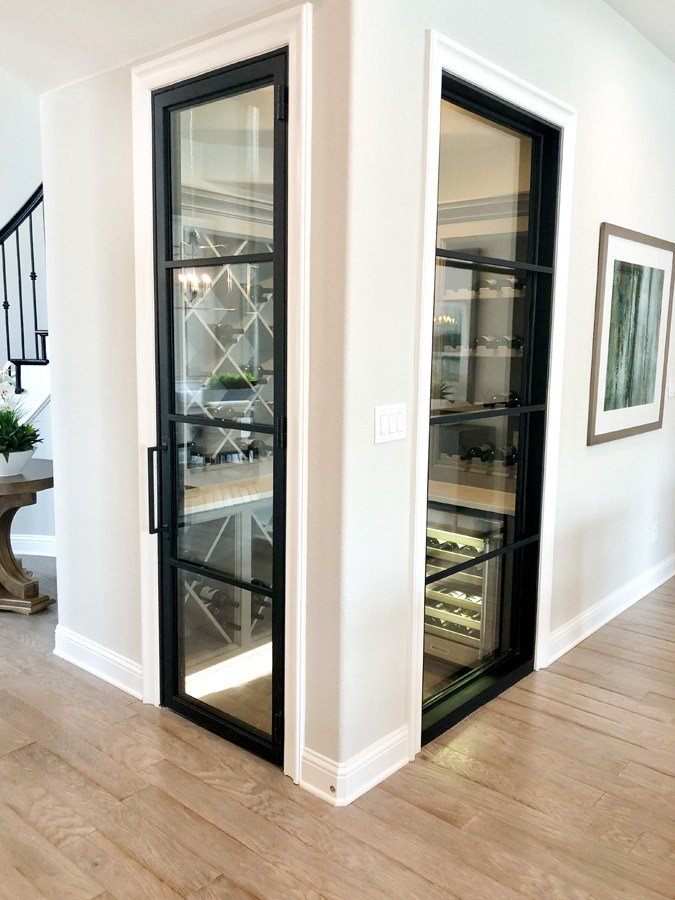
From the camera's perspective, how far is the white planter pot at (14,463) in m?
3.83

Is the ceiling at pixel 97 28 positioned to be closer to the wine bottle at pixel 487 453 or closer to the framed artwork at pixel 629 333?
the wine bottle at pixel 487 453

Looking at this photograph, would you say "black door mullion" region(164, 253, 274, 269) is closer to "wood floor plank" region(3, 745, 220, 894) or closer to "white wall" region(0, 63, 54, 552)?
"wood floor plank" region(3, 745, 220, 894)

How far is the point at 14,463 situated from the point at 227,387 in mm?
1810

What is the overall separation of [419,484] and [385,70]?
4.14 ft

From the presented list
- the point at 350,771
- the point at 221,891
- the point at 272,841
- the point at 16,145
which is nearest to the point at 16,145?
the point at 16,145

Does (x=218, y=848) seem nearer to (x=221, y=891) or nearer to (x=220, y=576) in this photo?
(x=221, y=891)

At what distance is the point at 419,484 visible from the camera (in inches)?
97.9

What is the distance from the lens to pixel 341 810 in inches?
90.7

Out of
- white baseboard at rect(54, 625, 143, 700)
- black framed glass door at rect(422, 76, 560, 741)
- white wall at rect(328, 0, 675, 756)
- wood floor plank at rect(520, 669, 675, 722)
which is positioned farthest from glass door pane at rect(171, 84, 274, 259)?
wood floor plank at rect(520, 669, 675, 722)

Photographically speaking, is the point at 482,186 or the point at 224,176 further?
the point at 482,186

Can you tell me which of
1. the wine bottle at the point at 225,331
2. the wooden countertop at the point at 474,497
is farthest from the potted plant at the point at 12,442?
the wooden countertop at the point at 474,497

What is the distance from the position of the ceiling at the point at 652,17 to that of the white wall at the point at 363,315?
57mm

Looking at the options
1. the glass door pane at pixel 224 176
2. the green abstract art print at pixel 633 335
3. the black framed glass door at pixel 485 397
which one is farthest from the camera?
the green abstract art print at pixel 633 335

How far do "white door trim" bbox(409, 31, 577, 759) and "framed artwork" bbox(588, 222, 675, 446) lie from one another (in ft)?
1.31
